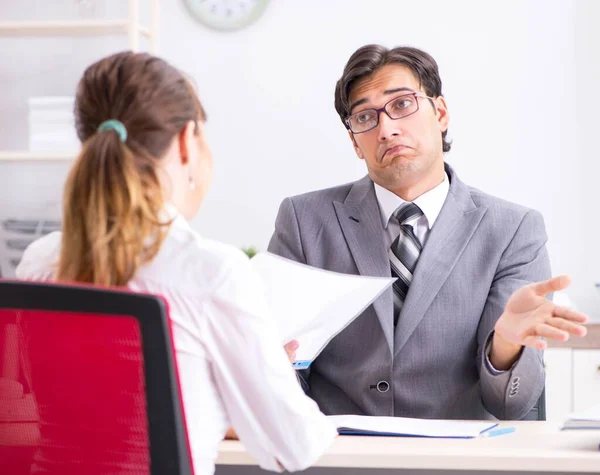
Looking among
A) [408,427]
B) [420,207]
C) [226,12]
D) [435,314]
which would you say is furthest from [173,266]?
[226,12]

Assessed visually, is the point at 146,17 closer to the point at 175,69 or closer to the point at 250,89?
the point at 250,89

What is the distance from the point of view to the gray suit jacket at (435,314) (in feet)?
5.98


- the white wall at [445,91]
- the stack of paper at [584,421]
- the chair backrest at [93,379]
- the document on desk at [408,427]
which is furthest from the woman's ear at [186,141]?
the white wall at [445,91]

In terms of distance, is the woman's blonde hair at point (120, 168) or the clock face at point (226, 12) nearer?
the woman's blonde hair at point (120, 168)

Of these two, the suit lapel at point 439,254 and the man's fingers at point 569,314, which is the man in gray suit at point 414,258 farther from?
the man's fingers at point 569,314

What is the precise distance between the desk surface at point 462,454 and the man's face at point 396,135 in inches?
30.1

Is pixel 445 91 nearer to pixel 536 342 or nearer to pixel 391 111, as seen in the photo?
pixel 391 111

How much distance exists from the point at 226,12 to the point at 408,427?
2.52m

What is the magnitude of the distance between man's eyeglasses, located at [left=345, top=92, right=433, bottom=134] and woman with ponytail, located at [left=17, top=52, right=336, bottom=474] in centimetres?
100

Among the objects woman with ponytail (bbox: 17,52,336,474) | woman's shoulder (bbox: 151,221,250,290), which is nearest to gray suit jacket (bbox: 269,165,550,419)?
woman with ponytail (bbox: 17,52,336,474)

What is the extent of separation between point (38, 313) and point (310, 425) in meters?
0.36

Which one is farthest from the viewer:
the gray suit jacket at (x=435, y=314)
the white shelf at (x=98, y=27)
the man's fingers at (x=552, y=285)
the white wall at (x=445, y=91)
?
the white wall at (x=445, y=91)

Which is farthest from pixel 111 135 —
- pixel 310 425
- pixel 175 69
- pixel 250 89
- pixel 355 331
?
pixel 250 89

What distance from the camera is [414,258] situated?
6.41 ft
